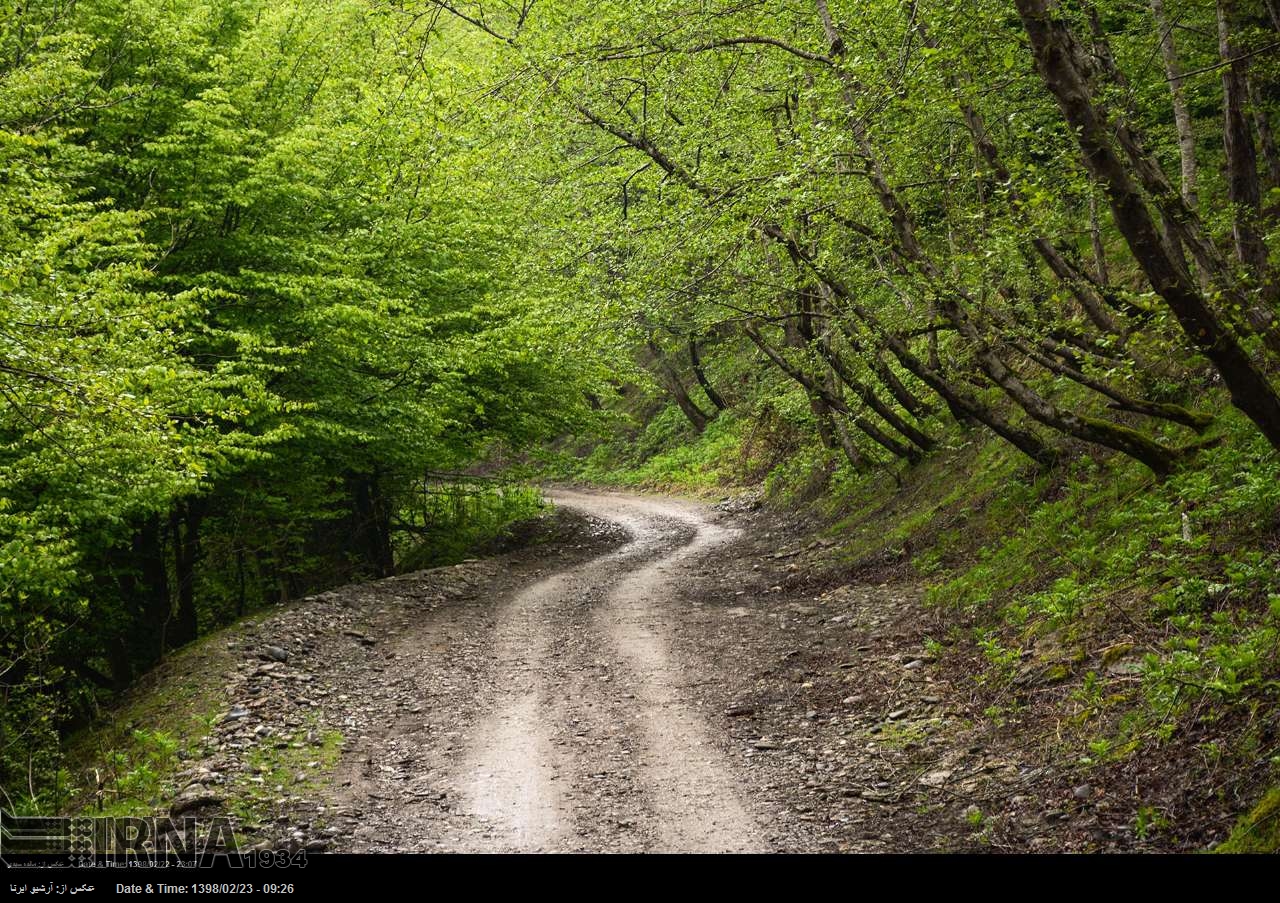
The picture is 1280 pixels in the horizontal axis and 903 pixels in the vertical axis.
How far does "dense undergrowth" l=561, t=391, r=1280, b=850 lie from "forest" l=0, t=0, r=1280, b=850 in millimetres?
53

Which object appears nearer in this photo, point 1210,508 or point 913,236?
point 1210,508

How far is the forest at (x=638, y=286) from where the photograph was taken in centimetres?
788

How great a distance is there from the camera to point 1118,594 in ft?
28.7

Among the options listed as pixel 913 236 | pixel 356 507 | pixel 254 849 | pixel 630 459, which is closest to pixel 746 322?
pixel 913 236

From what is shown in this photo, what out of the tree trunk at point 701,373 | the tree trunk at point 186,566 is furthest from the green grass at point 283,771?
the tree trunk at point 701,373

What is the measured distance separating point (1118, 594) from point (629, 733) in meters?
5.29

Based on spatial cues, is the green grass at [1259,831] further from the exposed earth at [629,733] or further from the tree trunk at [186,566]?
the tree trunk at [186,566]

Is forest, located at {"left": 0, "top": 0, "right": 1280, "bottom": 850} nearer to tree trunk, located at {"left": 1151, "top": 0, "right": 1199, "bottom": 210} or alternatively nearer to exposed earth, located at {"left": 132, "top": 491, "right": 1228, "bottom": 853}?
tree trunk, located at {"left": 1151, "top": 0, "right": 1199, "bottom": 210}

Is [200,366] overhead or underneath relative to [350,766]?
overhead

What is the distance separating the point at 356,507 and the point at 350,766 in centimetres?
1335

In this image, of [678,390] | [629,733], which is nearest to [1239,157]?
[629,733]

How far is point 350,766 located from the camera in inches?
352

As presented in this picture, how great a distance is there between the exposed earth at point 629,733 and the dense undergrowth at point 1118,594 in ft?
1.86

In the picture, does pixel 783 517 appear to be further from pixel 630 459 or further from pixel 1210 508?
pixel 630 459
